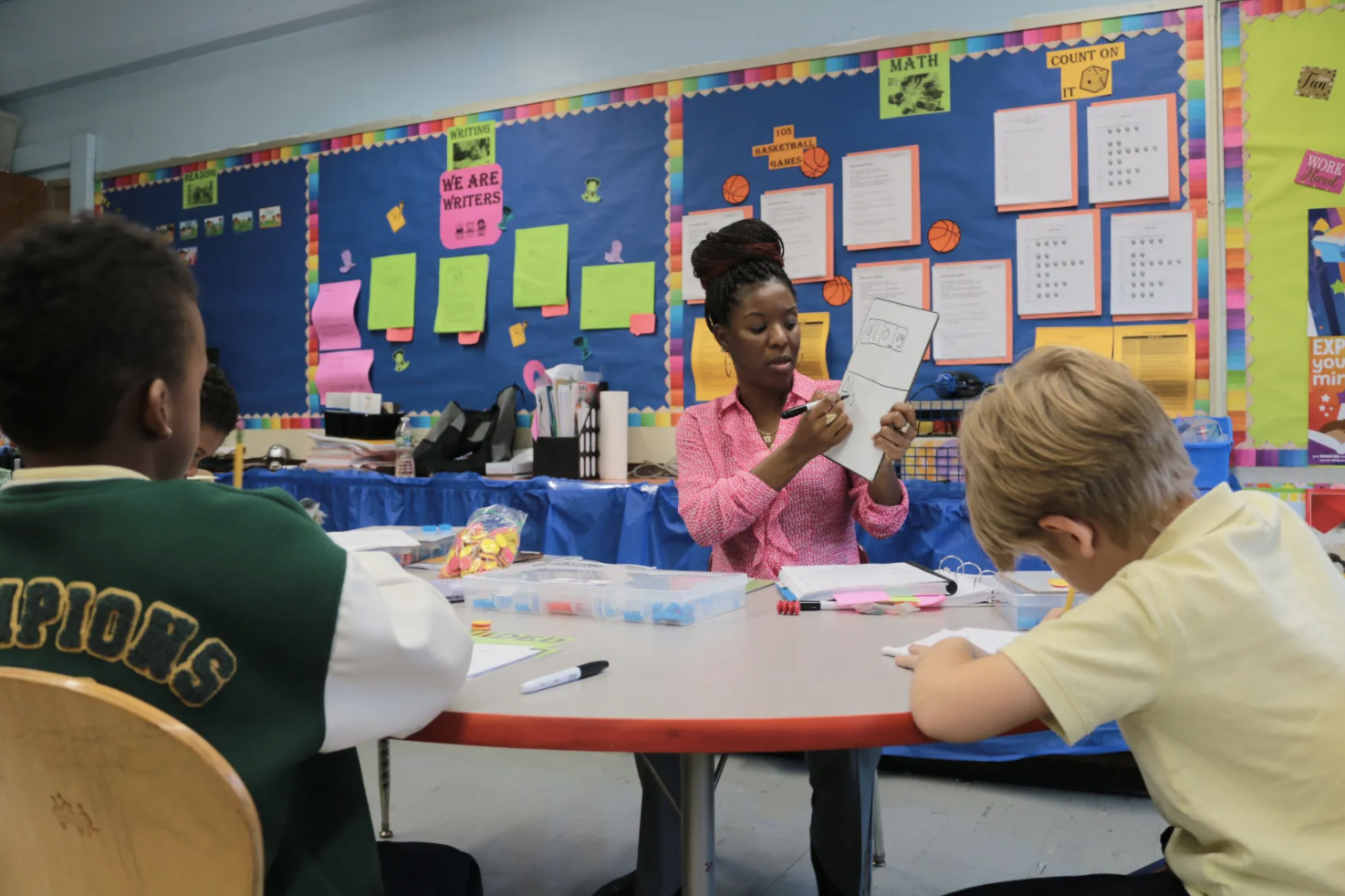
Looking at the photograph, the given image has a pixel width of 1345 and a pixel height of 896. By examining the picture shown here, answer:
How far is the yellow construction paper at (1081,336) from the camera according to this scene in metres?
2.66

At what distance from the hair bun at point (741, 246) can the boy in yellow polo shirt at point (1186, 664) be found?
1305mm

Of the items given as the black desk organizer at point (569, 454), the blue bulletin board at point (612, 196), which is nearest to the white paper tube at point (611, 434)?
the black desk organizer at point (569, 454)

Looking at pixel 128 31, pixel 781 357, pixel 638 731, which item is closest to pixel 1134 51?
pixel 781 357

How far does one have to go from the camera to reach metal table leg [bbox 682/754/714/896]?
109cm

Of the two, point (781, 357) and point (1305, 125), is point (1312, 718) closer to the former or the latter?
point (781, 357)

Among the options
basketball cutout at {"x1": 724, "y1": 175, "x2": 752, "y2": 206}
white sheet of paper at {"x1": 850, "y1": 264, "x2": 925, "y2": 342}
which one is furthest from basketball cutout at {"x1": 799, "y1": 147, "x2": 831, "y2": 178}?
white sheet of paper at {"x1": 850, "y1": 264, "x2": 925, "y2": 342}

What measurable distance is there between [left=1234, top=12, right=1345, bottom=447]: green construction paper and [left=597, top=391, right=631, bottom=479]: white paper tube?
1.74 m

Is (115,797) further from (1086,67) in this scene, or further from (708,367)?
(1086,67)

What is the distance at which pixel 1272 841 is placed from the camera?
784mm

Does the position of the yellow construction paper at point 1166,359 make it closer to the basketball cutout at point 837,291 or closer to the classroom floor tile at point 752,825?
the basketball cutout at point 837,291

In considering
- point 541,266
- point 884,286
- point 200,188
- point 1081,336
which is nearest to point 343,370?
point 541,266

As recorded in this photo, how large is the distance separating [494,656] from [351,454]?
8.00ft

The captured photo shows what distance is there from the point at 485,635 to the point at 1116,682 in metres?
0.73

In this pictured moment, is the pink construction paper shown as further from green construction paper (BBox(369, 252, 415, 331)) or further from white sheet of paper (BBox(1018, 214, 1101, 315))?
white sheet of paper (BBox(1018, 214, 1101, 315))
